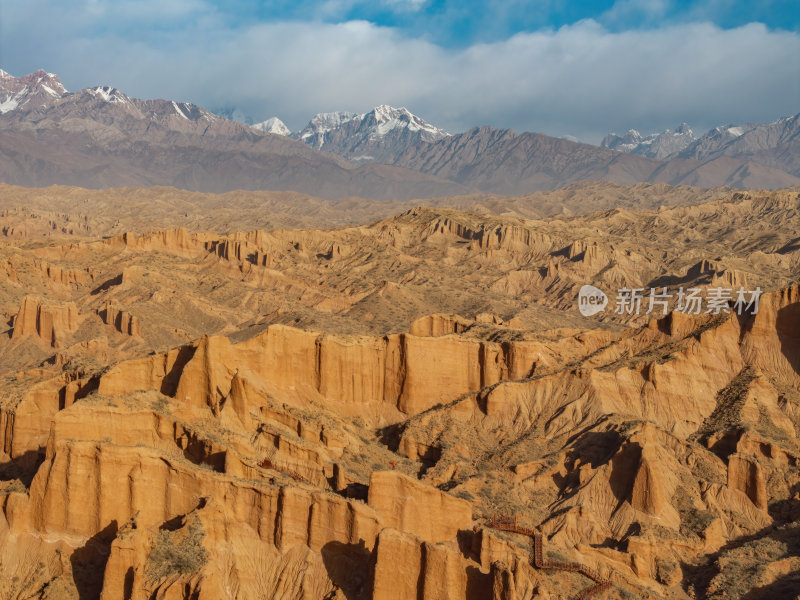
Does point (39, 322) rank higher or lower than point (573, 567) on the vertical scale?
higher

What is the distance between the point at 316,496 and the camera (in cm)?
3691

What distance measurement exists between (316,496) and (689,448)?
78.3ft

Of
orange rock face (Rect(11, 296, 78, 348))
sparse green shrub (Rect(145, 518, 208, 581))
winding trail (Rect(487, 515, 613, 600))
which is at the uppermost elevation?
orange rock face (Rect(11, 296, 78, 348))

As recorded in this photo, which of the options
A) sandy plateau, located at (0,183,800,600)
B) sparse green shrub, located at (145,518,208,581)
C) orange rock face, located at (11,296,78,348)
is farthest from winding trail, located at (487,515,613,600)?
orange rock face, located at (11,296,78,348)

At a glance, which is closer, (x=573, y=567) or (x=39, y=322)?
(x=573, y=567)

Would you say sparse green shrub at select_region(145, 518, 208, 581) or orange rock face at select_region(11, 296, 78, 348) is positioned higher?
orange rock face at select_region(11, 296, 78, 348)

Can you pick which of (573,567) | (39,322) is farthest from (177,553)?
(39,322)

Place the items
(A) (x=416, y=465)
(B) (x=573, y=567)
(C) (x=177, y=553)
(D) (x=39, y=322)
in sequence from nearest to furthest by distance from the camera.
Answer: (C) (x=177, y=553)
(B) (x=573, y=567)
(A) (x=416, y=465)
(D) (x=39, y=322)

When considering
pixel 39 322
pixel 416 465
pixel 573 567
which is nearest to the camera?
pixel 573 567

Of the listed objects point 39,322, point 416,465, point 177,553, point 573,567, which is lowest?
point 573,567

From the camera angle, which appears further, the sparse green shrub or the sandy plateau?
the sandy plateau

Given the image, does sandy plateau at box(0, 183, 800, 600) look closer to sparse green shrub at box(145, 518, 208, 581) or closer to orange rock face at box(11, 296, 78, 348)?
sparse green shrub at box(145, 518, 208, 581)

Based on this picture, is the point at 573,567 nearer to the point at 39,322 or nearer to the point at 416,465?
the point at 416,465

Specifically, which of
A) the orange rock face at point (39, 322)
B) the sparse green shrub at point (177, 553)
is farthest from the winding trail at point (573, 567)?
the orange rock face at point (39, 322)
